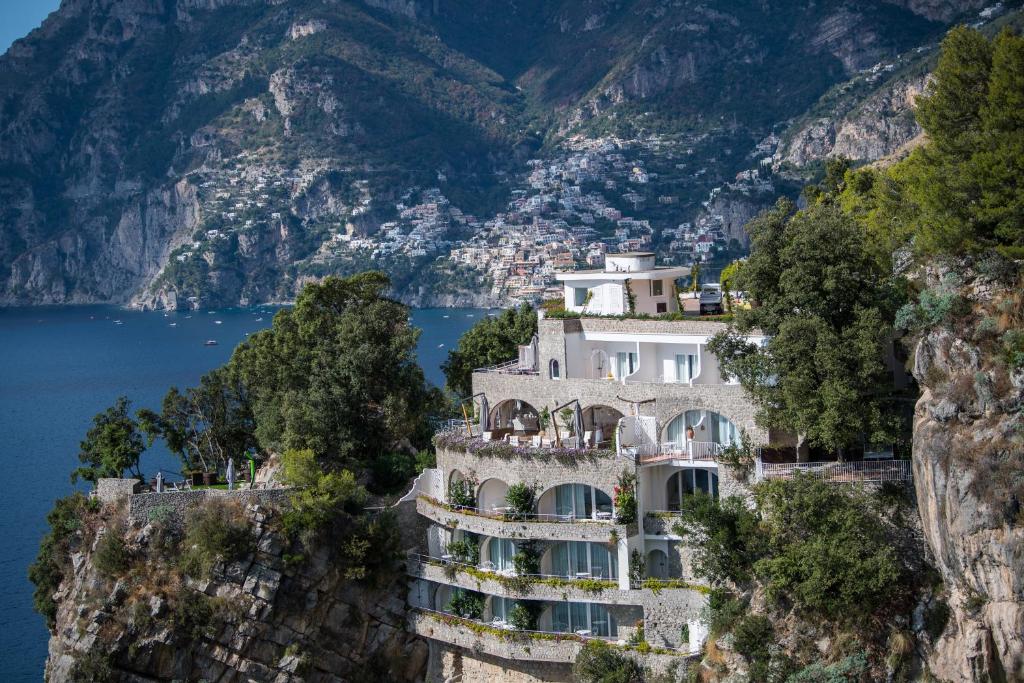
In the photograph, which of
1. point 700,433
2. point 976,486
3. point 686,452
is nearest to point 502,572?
point 686,452

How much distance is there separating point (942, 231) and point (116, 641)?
31320 mm

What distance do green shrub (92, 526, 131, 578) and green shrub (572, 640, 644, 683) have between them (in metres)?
17.2

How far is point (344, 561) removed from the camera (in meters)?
49.2

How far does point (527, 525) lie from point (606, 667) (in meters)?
5.52

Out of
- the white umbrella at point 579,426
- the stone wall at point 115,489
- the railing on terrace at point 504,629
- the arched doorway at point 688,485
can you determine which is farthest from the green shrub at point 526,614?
the stone wall at point 115,489

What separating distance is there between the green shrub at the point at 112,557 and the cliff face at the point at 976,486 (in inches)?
1095

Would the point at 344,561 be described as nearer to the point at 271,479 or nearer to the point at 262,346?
the point at 271,479

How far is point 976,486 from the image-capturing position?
37719 mm

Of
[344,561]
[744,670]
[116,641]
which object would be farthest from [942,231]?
[116,641]

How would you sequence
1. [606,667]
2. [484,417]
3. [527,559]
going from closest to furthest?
1. [606,667]
2. [527,559]
3. [484,417]

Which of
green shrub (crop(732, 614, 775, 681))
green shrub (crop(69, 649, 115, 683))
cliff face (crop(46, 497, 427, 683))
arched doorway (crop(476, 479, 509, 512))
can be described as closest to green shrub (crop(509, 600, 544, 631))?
arched doorway (crop(476, 479, 509, 512))

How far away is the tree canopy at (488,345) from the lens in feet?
197

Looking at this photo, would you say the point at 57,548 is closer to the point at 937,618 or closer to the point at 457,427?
the point at 457,427

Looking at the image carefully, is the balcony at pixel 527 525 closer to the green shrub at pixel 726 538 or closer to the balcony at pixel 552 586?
the balcony at pixel 552 586
